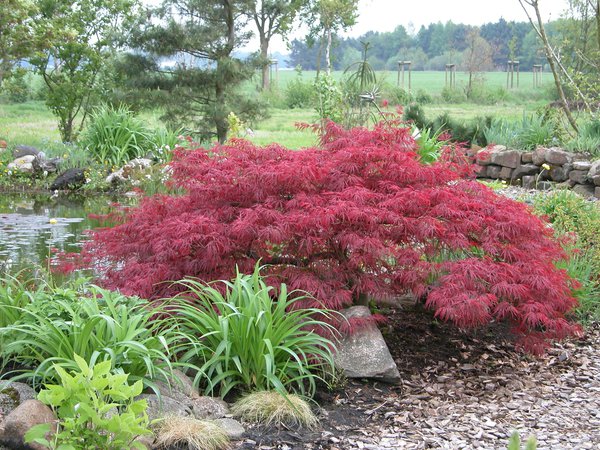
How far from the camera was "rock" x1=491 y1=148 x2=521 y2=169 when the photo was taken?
11930 mm

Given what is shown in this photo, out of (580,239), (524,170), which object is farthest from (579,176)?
(580,239)

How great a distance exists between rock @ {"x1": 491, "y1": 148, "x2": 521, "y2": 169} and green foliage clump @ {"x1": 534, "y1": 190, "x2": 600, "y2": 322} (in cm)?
352

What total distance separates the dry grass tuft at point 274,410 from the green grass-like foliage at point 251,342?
78mm

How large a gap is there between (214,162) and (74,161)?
9.09 metres

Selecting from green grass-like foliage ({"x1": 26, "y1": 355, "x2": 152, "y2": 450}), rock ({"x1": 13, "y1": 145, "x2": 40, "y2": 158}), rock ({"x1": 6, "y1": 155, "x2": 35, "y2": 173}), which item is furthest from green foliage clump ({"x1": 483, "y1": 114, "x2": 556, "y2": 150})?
green grass-like foliage ({"x1": 26, "y1": 355, "x2": 152, "y2": 450})

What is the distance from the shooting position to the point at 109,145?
44.7 ft

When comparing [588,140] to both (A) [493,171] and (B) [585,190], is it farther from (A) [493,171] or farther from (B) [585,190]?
(A) [493,171]

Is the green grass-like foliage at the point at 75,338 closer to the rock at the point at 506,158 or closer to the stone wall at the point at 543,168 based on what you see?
the stone wall at the point at 543,168

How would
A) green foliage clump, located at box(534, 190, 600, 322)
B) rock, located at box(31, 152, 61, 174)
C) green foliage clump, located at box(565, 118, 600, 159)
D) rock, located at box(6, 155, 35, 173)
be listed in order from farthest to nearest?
rock, located at box(31, 152, 61, 174), rock, located at box(6, 155, 35, 173), green foliage clump, located at box(565, 118, 600, 159), green foliage clump, located at box(534, 190, 600, 322)

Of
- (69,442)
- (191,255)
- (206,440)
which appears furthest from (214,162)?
(69,442)

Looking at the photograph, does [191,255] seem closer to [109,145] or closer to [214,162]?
[214,162]

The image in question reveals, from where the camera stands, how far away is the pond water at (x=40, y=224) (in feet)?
25.2

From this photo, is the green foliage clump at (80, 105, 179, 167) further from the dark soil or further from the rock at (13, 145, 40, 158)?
the dark soil

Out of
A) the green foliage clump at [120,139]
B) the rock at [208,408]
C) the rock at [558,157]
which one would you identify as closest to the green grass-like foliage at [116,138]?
the green foliage clump at [120,139]
